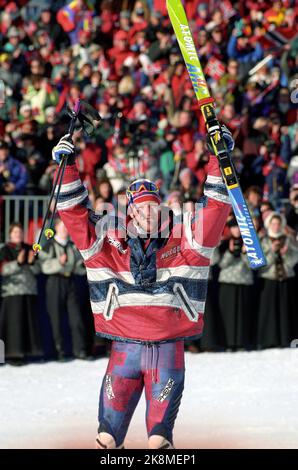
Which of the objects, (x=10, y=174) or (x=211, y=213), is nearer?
(x=211, y=213)

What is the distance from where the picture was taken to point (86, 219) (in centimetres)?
690

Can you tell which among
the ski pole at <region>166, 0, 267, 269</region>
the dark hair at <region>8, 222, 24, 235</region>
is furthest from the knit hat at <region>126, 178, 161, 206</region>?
the dark hair at <region>8, 222, 24, 235</region>

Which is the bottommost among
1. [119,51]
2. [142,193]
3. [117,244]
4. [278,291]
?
[278,291]

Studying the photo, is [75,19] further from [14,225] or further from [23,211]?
[14,225]

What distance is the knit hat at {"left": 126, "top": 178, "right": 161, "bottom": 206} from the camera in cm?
692

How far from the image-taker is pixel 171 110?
1471 centimetres

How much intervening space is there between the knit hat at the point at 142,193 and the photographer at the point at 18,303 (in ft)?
17.7

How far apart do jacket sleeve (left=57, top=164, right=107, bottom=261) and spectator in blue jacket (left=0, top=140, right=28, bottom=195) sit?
630 centimetres

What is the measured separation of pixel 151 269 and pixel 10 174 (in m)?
6.65

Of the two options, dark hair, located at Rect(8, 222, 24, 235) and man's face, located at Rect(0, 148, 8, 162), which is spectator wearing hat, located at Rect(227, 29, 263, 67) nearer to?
man's face, located at Rect(0, 148, 8, 162)

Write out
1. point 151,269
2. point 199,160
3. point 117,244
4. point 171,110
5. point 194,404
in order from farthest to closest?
point 171,110 < point 199,160 < point 194,404 < point 117,244 < point 151,269

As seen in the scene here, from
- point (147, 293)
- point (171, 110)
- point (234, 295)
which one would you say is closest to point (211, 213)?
point (147, 293)
